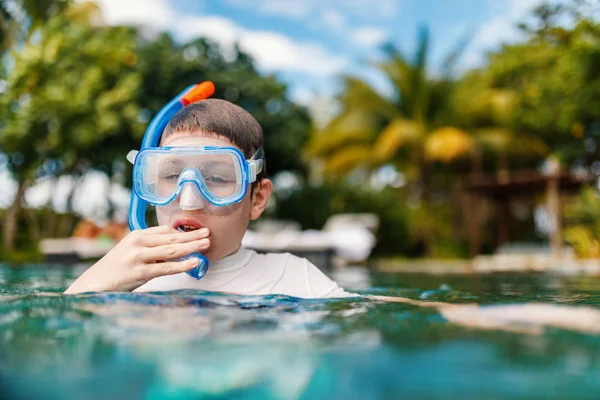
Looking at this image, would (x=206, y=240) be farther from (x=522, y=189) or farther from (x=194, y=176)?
(x=522, y=189)

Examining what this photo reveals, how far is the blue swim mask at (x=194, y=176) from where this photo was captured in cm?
229

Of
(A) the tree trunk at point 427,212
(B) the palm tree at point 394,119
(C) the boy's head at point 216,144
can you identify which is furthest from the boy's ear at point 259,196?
(A) the tree trunk at point 427,212

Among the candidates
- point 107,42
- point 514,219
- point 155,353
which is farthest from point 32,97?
point 514,219

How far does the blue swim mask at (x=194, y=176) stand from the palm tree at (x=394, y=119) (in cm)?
1622

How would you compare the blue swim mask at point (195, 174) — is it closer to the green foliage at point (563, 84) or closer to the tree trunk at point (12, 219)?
the green foliage at point (563, 84)

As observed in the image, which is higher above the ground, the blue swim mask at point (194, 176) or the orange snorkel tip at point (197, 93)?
the orange snorkel tip at point (197, 93)

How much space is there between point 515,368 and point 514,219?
26.0 metres

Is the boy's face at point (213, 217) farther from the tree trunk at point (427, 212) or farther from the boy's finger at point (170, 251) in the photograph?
the tree trunk at point (427, 212)

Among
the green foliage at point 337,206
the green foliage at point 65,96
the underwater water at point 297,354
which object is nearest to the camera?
the underwater water at point 297,354

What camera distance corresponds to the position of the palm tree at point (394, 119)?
18.8 m

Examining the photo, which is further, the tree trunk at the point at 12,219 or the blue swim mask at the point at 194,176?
the tree trunk at the point at 12,219

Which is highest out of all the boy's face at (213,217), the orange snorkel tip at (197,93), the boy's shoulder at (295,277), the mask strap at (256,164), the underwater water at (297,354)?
the orange snorkel tip at (197,93)

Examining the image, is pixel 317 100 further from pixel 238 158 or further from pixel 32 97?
pixel 238 158

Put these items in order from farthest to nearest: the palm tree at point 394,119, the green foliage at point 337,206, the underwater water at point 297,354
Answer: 1. the green foliage at point 337,206
2. the palm tree at point 394,119
3. the underwater water at point 297,354
